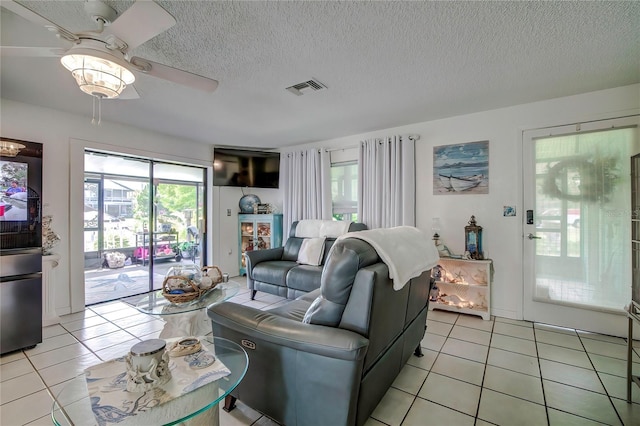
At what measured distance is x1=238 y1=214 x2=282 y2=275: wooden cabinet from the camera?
493 centimetres

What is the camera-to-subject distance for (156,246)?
428cm

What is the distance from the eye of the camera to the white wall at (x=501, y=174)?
9.21ft

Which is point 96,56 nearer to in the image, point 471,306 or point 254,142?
point 254,142

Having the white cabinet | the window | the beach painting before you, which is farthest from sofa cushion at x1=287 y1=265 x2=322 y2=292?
the beach painting

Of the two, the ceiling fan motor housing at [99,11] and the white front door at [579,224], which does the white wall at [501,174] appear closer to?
the white front door at [579,224]

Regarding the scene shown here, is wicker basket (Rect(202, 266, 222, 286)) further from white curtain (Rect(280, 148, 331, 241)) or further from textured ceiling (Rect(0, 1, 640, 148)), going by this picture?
white curtain (Rect(280, 148, 331, 241))

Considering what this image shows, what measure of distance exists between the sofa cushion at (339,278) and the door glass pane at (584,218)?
103 inches

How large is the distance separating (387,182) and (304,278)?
1.72 metres

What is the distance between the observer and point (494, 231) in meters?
3.23

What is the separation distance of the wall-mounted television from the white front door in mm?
3821

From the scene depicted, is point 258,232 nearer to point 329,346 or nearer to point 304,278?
point 304,278

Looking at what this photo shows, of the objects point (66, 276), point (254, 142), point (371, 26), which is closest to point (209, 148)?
point (254, 142)

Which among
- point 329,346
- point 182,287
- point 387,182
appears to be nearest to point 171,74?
point 182,287

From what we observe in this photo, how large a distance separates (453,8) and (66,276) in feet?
15.0
